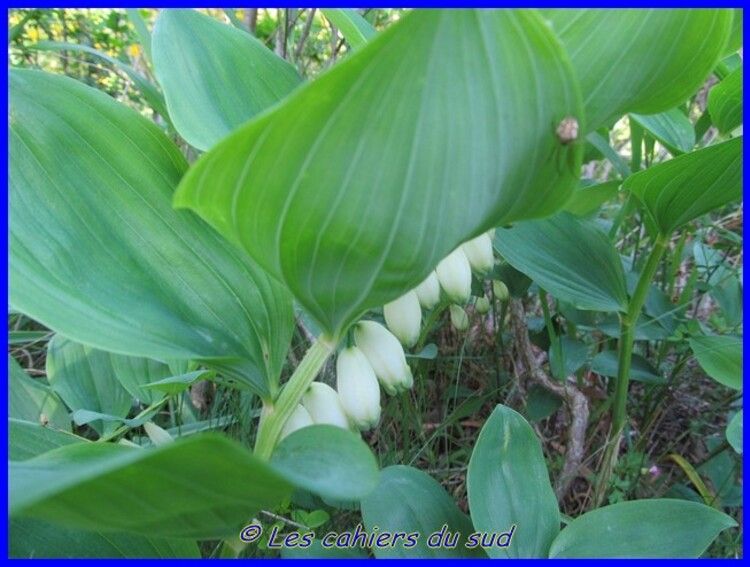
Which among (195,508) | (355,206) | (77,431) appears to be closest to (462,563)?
(195,508)

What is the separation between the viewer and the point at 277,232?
535 millimetres

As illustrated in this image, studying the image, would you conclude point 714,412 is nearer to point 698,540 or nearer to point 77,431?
point 698,540

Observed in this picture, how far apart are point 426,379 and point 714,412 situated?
57 centimetres

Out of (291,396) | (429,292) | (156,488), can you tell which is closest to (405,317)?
(429,292)

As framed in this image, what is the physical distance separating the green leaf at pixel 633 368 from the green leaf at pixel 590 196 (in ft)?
0.85

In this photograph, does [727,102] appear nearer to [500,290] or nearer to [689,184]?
[689,184]

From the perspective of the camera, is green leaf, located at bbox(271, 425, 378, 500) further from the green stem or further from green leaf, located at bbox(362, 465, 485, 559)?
green leaf, located at bbox(362, 465, 485, 559)

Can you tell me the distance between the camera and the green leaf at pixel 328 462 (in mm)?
486

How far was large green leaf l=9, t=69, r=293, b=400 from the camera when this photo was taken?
619 millimetres

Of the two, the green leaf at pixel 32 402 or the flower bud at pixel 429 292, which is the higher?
the flower bud at pixel 429 292

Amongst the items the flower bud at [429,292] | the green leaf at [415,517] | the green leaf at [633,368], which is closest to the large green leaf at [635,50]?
the flower bud at [429,292]

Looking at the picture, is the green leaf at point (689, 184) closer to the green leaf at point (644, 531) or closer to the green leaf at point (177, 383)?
the green leaf at point (644, 531)

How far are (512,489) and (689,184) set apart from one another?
47 centimetres

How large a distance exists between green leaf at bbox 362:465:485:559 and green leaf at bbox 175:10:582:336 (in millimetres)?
373
